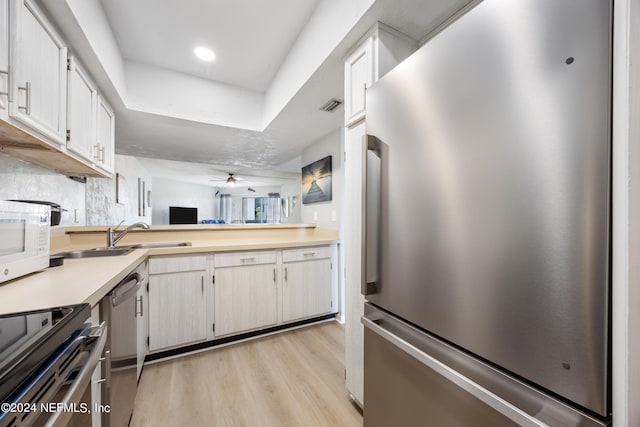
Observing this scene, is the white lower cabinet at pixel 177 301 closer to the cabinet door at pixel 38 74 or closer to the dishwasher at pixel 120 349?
the dishwasher at pixel 120 349

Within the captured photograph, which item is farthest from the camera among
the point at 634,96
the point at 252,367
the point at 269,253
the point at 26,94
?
the point at 269,253

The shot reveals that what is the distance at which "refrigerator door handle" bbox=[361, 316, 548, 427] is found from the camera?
53 centimetres

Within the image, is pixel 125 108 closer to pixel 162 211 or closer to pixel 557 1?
pixel 557 1

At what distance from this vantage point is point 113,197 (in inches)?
124

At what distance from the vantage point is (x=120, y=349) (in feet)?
3.44

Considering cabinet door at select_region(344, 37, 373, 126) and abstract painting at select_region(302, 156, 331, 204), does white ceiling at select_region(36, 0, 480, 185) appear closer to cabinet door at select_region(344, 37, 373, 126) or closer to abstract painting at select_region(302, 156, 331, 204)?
cabinet door at select_region(344, 37, 373, 126)

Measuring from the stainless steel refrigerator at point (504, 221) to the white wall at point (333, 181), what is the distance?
1.80 metres

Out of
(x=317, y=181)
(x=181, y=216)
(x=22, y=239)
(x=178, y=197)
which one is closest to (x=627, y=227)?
(x=22, y=239)

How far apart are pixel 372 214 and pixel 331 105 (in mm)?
1436

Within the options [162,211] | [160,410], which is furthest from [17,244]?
[162,211]

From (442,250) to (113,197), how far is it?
155 inches

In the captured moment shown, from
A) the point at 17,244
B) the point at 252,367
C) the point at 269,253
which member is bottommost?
the point at 252,367

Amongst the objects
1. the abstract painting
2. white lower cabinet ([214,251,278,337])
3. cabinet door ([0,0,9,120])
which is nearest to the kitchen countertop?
cabinet door ([0,0,9,120])

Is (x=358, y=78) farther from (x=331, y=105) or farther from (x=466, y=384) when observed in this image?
(x=466, y=384)
